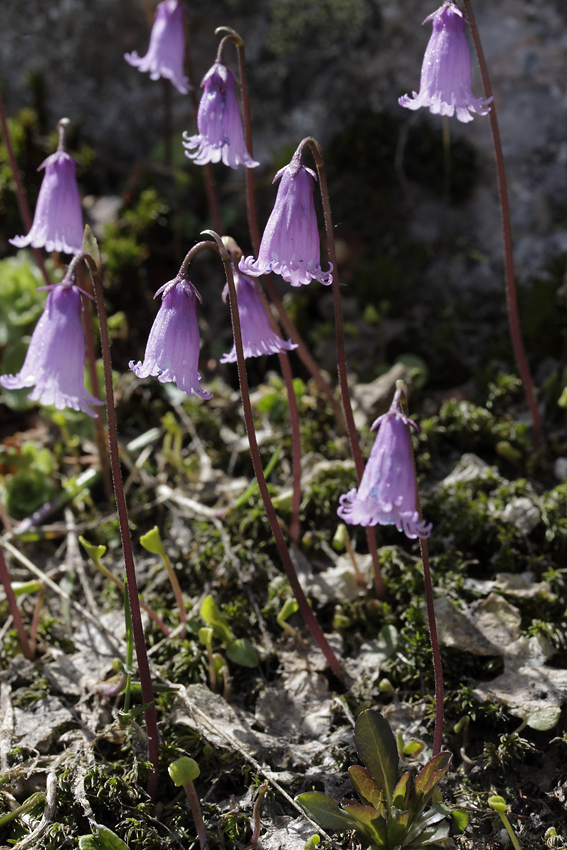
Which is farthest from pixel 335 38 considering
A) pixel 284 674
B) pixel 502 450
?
pixel 284 674

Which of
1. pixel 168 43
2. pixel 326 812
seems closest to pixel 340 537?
pixel 326 812

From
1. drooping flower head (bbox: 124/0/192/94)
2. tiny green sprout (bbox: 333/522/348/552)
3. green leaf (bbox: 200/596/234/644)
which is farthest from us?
drooping flower head (bbox: 124/0/192/94)

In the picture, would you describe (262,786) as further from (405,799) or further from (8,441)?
(8,441)

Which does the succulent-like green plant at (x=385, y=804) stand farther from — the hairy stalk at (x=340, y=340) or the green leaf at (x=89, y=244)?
the green leaf at (x=89, y=244)

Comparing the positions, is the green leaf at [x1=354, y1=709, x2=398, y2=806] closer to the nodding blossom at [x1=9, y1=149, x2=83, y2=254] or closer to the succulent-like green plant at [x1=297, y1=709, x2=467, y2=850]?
the succulent-like green plant at [x1=297, y1=709, x2=467, y2=850]

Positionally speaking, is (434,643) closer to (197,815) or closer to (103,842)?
(197,815)

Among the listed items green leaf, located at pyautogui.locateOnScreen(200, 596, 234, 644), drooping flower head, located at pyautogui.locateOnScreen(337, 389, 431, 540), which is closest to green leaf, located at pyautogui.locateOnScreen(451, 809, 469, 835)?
drooping flower head, located at pyautogui.locateOnScreen(337, 389, 431, 540)
